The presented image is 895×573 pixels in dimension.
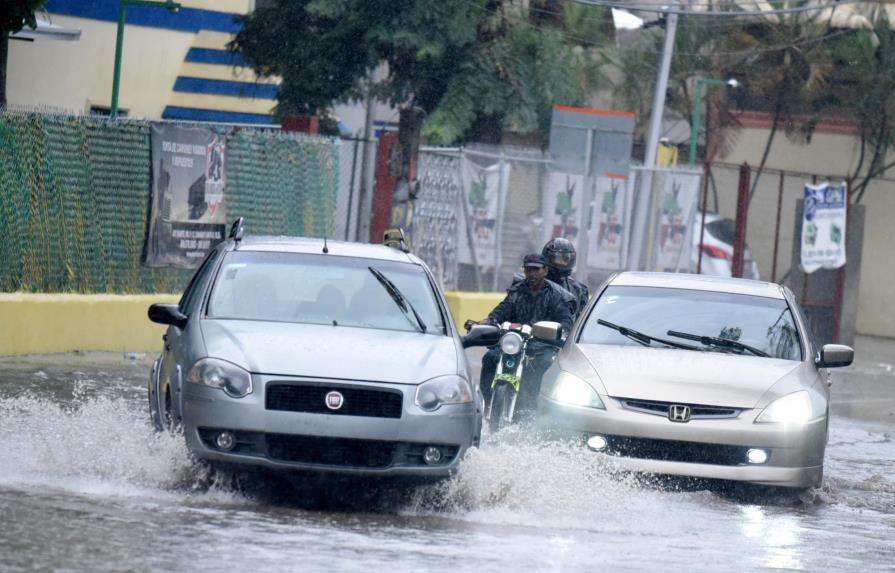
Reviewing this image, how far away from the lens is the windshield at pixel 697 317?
11820mm

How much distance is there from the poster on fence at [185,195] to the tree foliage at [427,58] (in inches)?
447

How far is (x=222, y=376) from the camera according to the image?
8.98m

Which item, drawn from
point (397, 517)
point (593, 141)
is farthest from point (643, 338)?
point (593, 141)

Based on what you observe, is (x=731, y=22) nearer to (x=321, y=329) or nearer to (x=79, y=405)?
(x=79, y=405)

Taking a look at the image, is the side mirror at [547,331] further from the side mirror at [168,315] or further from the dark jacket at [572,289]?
the side mirror at [168,315]

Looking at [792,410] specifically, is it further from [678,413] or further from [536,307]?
[536,307]

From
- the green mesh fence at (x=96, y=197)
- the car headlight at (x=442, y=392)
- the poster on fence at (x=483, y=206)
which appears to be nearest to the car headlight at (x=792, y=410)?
the car headlight at (x=442, y=392)

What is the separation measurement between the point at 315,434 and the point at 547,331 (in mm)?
3203

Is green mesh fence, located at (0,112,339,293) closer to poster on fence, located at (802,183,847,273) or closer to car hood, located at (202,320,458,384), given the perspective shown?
car hood, located at (202,320,458,384)

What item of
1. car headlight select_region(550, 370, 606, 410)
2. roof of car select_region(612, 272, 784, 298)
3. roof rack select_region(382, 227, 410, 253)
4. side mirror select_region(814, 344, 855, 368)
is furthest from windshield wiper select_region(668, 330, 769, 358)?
roof rack select_region(382, 227, 410, 253)

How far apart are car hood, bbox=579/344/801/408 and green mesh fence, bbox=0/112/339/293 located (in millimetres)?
7090

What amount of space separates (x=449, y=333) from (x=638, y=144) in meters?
33.0

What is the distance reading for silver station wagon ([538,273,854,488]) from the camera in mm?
10633

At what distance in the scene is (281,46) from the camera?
31.9 meters
